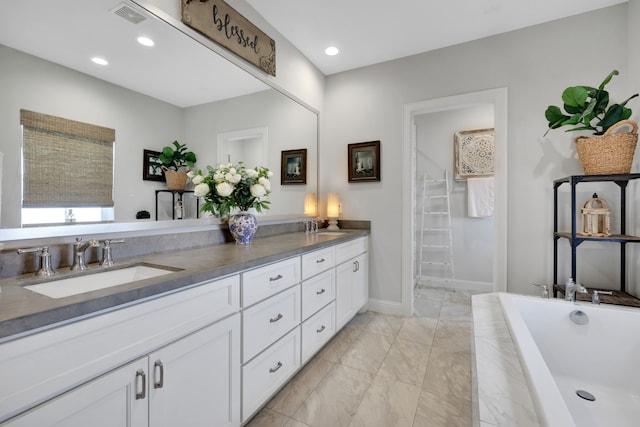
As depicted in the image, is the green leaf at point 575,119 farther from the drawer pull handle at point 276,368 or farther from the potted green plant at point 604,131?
the drawer pull handle at point 276,368

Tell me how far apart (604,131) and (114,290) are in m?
2.96

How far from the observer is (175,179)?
1.73 metres

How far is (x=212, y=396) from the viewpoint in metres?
1.18

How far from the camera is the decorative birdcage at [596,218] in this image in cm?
199

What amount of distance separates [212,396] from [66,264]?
0.84 m

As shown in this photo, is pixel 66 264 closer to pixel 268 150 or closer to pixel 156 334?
pixel 156 334

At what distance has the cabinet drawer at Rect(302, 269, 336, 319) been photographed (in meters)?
1.86

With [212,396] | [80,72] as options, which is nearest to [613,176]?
[212,396]

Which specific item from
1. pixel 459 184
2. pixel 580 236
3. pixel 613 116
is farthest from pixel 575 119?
pixel 459 184

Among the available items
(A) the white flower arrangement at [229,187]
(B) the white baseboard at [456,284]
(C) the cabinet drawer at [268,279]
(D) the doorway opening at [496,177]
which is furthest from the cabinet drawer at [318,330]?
(B) the white baseboard at [456,284]

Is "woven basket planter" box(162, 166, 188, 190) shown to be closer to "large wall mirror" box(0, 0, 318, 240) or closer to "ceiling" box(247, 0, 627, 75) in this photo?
"large wall mirror" box(0, 0, 318, 240)

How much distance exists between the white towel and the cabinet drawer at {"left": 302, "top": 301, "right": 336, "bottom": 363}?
2317 millimetres

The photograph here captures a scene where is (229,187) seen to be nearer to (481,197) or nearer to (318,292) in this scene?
(318,292)

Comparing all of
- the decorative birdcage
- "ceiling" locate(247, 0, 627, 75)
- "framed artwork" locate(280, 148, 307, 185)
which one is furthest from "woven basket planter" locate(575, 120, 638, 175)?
"framed artwork" locate(280, 148, 307, 185)
